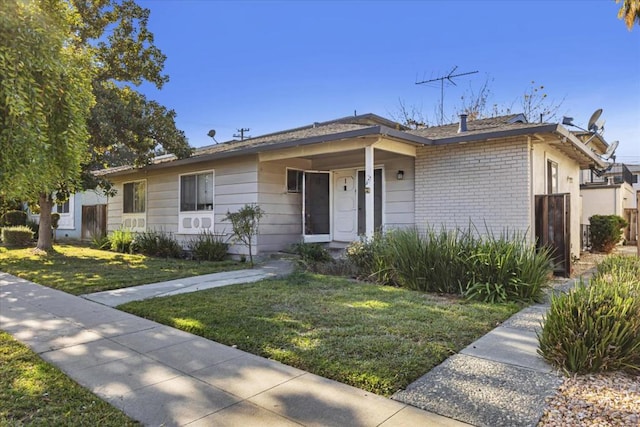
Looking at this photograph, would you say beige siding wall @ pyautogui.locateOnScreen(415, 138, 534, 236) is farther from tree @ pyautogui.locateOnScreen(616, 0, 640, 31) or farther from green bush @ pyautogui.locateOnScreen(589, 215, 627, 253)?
green bush @ pyautogui.locateOnScreen(589, 215, 627, 253)

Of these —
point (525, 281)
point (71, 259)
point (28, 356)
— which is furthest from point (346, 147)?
point (71, 259)

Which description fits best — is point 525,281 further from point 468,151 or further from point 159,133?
point 159,133

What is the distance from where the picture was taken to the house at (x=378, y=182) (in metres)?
8.46

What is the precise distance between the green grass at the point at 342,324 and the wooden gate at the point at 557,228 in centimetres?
339

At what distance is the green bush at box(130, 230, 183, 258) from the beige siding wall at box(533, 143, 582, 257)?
9.76 m

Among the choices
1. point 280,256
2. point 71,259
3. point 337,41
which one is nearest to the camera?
point 280,256

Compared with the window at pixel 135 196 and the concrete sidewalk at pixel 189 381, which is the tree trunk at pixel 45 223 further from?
the concrete sidewalk at pixel 189 381

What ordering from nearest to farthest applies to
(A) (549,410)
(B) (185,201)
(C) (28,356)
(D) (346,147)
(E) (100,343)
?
(A) (549,410)
(C) (28,356)
(E) (100,343)
(D) (346,147)
(B) (185,201)

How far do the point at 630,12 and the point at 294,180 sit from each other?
800cm

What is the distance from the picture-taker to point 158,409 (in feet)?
9.04

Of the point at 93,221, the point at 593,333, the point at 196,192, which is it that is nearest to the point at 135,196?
the point at 196,192

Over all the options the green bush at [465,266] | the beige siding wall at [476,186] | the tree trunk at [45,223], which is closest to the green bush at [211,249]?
the green bush at [465,266]

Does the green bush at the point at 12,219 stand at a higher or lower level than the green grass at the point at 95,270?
higher

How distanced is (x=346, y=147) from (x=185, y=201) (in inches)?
251
